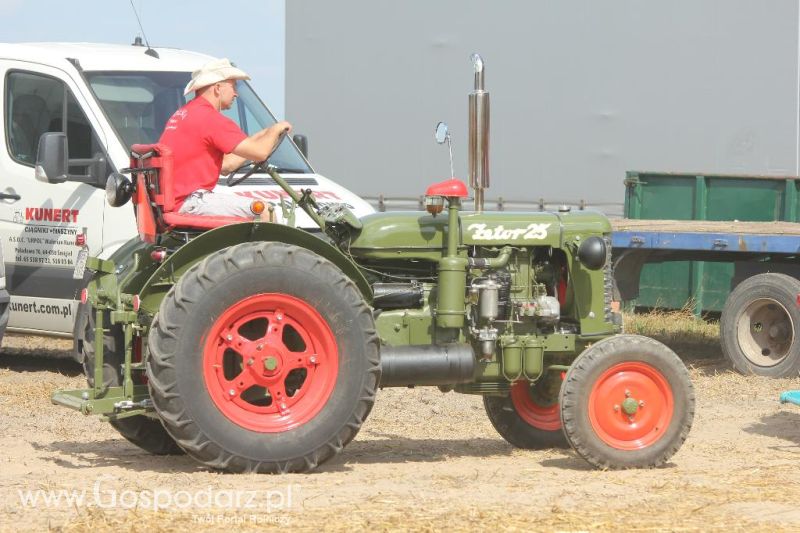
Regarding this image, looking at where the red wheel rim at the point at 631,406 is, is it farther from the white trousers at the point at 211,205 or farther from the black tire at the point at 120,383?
the black tire at the point at 120,383

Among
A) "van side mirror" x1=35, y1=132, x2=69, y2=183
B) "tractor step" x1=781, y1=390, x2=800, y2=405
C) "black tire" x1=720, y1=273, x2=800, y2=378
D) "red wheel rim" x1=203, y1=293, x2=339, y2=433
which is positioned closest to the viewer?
"red wheel rim" x1=203, y1=293, x2=339, y2=433

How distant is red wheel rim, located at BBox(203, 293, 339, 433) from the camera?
21.3ft

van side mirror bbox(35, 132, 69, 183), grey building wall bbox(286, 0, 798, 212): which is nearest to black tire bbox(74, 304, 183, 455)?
van side mirror bbox(35, 132, 69, 183)

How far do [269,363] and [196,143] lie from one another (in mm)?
1142

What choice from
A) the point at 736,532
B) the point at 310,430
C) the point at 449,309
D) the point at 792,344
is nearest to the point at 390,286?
the point at 449,309

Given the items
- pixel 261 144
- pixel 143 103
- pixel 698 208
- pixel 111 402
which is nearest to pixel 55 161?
pixel 143 103

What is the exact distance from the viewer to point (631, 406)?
22.7ft

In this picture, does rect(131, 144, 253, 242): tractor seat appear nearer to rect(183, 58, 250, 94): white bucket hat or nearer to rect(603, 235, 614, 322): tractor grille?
rect(183, 58, 250, 94): white bucket hat

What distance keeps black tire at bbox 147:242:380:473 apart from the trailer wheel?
138 centimetres

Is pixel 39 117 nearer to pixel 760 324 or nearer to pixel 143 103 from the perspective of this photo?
pixel 143 103

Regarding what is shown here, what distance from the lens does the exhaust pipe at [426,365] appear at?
6.89 metres

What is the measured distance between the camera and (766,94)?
18016 millimetres

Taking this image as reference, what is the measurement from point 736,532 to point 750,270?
6147 mm

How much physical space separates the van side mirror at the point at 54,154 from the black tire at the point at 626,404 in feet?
15.2
